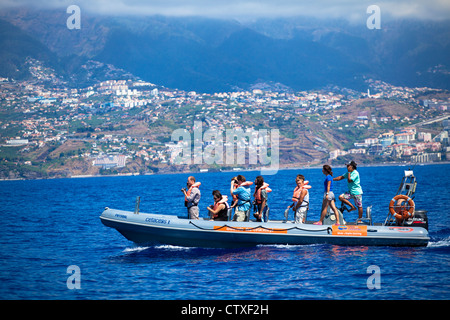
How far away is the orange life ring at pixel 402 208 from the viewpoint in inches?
662

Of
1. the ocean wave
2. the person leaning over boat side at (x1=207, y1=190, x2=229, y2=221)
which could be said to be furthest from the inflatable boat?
the ocean wave

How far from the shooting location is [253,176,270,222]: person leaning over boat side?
16.7 m

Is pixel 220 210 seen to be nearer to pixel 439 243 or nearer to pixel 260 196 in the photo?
pixel 260 196

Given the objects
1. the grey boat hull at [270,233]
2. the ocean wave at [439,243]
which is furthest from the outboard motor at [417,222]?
the ocean wave at [439,243]

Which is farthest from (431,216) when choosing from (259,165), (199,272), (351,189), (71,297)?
(259,165)

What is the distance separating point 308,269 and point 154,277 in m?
4.05

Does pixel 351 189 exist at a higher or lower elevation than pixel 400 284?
higher

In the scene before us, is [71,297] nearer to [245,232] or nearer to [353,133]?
[245,232]

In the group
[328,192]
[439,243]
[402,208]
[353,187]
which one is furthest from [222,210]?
[439,243]

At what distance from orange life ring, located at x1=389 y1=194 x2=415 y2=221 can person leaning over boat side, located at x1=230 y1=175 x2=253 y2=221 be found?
4325 millimetres

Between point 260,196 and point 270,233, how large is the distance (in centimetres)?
114

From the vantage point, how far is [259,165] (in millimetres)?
157375

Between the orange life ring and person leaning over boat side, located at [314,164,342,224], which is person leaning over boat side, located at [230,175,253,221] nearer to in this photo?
person leaning over boat side, located at [314,164,342,224]

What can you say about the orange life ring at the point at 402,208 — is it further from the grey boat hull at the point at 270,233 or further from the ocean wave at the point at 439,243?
the ocean wave at the point at 439,243
